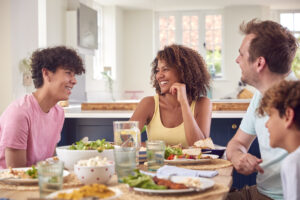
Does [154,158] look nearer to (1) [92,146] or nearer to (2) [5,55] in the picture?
(1) [92,146]

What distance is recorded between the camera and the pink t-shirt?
1.81 metres

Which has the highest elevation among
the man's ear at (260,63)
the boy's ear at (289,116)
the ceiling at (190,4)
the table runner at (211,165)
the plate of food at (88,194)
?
the ceiling at (190,4)

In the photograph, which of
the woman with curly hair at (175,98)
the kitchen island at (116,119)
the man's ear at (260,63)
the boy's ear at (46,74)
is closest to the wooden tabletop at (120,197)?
the man's ear at (260,63)

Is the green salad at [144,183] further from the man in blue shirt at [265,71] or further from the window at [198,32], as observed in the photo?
the window at [198,32]

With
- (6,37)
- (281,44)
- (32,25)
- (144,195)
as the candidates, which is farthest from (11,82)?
(144,195)

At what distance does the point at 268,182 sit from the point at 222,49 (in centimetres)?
855

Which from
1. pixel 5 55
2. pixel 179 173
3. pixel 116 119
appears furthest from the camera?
pixel 5 55

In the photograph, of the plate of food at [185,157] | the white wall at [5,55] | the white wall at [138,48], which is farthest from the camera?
the white wall at [138,48]

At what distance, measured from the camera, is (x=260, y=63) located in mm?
1864

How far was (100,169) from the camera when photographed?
4.18ft

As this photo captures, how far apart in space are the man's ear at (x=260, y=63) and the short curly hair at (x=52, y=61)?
88 centimetres

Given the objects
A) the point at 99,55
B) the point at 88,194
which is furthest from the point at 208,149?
the point at 99,55

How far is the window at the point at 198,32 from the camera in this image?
33.3 ft

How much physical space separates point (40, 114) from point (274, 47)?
1088mm
